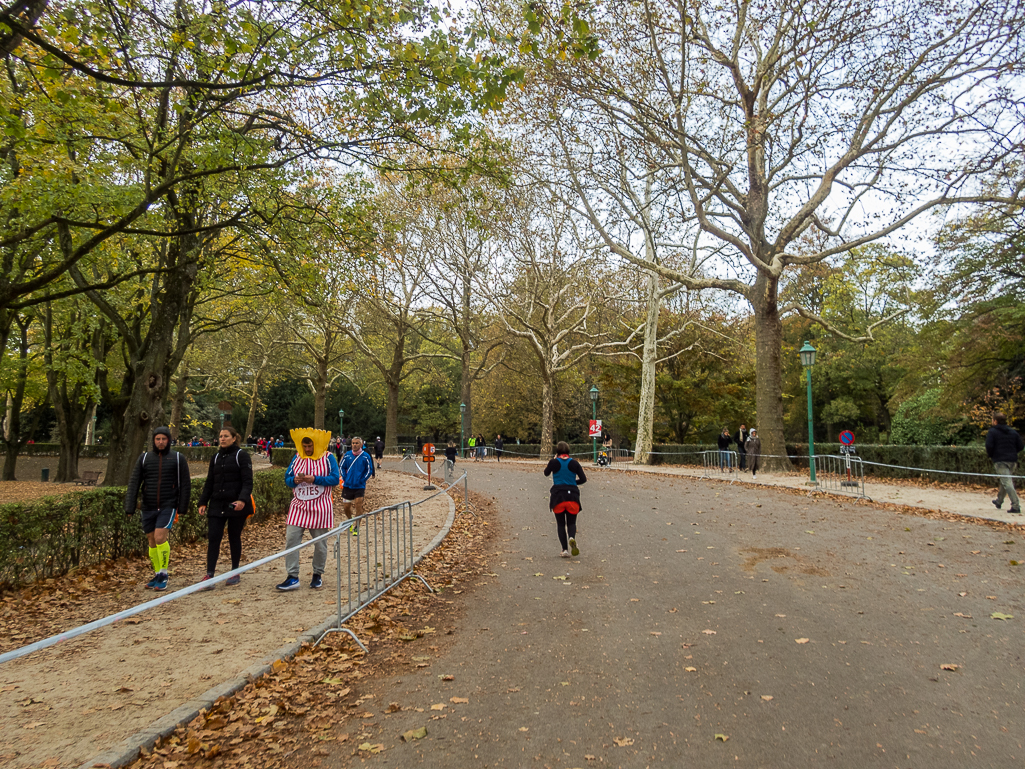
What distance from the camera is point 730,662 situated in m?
4.89

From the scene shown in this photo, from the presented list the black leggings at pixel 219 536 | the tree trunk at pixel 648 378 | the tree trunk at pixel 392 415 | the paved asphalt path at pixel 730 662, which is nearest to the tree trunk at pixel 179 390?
the tree trunk at pixel 392 415

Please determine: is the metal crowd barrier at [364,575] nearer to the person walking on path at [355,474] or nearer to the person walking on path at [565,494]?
the person walking on path at [565,494]

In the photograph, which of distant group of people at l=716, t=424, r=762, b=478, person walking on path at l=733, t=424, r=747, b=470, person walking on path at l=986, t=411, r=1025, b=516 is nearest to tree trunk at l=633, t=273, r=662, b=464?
distant group of people at l=716, t=424, r=762, b=478

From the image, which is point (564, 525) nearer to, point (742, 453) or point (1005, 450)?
point (1005, 450)

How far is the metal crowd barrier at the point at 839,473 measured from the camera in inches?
683

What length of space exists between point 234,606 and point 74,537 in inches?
114

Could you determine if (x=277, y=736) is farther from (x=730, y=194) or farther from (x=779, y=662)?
(x=730, y=194)

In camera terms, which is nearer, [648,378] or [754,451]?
[754,451]

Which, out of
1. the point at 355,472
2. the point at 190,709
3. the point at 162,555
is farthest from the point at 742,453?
the point at 190,709

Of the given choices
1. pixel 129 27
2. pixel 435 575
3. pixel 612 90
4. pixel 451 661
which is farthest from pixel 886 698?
pixel 612 90

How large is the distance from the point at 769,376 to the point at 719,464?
14.0ft

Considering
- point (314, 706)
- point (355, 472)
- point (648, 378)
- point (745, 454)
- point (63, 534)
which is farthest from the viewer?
point (648, 378)

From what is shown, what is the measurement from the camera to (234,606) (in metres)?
6.80

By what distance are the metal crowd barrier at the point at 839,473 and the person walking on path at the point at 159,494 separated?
50.8 ft
